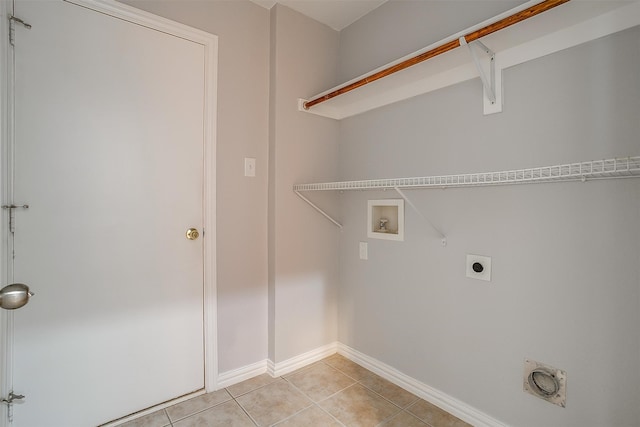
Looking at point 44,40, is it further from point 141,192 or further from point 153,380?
point 153,380

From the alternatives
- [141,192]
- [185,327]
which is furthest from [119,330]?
[141,192]

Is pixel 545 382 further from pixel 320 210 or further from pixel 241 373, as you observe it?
pixel 241 373

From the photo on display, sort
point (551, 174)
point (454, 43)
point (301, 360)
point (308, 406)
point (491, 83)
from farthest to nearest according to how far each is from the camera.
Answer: point (301, 360) < point (308, 406) < point (491, 83) < point (454, 43) < point (551, 174)

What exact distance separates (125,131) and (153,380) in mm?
1332

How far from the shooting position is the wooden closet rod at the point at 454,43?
3.40ft

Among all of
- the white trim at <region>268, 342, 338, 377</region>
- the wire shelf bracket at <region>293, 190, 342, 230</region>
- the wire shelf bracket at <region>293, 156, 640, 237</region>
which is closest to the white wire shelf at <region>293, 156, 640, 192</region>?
the wire shelf bracket at <region>293, 156, 640, 237</region>

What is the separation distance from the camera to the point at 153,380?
64.9 inches

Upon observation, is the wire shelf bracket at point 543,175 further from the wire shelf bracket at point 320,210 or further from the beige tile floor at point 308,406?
the beige tile floor at point 308,406

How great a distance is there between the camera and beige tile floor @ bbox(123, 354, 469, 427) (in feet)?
5.10

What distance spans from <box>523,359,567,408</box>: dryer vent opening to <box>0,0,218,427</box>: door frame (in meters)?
1.63

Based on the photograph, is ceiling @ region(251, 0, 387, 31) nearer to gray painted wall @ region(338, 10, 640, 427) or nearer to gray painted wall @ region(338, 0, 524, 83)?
gray painted wall @ region(338, 0, 524, 83)

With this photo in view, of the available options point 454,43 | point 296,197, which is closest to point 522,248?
point 454,43

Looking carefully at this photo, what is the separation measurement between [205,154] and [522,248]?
1.71 meters

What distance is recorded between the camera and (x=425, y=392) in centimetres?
173
